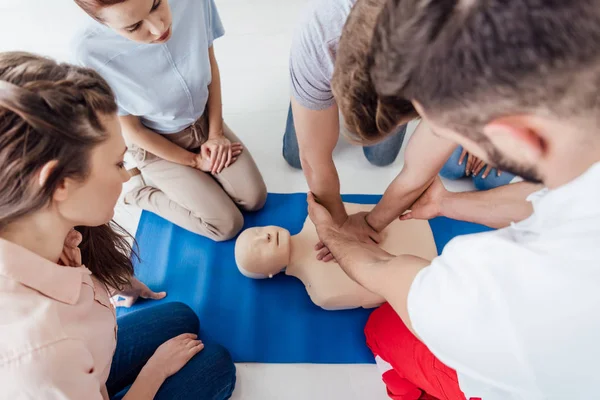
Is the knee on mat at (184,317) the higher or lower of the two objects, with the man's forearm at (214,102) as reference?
lower

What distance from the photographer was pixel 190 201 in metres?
1.38

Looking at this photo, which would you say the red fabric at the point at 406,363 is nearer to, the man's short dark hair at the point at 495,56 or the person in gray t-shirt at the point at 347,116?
the person in gray t-shirt at the point at 347,116

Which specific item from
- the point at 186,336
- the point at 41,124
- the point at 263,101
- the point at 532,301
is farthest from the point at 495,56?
the point at 263,101

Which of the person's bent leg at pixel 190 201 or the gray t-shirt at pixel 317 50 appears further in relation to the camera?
the person's bent leg at pixel 190 201

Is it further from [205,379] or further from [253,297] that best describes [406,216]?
[205,379]

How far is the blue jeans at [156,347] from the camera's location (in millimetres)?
1009

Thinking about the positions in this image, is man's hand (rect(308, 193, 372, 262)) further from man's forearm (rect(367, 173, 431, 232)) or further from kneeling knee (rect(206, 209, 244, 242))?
kneeling knee (rect(206, 209, 244, 242))

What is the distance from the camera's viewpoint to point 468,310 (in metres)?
0.53

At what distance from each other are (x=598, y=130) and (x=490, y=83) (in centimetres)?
13

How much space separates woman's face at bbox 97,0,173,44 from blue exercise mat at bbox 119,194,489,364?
71 centimetres

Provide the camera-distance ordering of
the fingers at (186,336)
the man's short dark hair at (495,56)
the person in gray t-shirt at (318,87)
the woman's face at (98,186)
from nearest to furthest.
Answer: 1. the man's short dark hair at (495,56)
2. the woman's face at (98,186)
3. the person in gray t-shirt at (318,87)
4. the fingers at (186,336)

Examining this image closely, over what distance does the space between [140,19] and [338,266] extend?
86cm

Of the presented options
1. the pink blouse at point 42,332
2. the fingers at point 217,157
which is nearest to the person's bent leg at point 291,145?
the fingers at point 217,157

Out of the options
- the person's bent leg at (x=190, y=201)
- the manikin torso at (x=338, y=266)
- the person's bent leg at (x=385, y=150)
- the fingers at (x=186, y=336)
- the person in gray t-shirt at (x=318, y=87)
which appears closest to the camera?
the person in gray t-shirt at (x=318, y=87)
